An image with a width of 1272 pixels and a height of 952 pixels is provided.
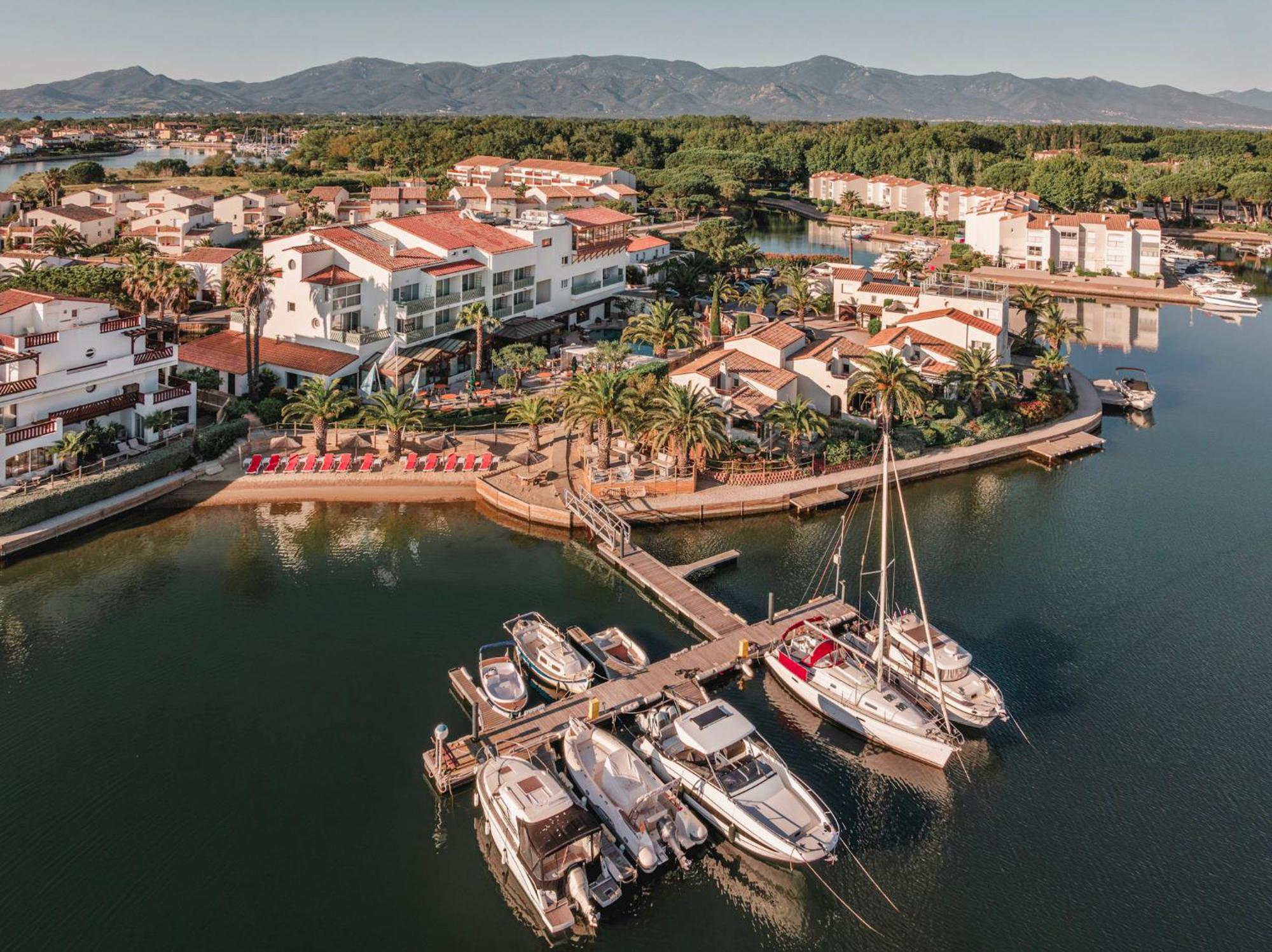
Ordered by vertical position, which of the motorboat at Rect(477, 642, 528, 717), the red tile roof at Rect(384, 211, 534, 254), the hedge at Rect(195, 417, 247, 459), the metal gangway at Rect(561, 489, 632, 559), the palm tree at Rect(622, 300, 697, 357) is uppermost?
the red tile roof at Rect(384, 211, 534, 254)

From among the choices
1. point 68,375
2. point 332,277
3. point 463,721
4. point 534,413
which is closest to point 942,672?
point 463,721

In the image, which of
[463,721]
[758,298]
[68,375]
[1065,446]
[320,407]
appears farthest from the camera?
[758,298]

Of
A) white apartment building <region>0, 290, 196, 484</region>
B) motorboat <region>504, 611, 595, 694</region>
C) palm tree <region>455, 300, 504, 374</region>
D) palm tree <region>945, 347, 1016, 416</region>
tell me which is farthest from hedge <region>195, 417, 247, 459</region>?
palm tree <region>945, 347, 1016, 416</region>

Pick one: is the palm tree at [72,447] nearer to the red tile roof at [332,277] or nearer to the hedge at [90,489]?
the hedge at [90,489]

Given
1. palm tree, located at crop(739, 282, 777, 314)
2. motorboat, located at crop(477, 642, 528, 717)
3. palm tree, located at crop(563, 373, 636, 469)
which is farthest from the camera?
palm tree, located at crop(739, 282, 777, 314)

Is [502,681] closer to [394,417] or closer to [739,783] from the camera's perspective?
[739,783]

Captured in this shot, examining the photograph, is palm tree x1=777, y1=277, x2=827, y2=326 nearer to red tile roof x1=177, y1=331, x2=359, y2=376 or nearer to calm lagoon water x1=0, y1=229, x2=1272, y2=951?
calm lagoon water x1=0, y1=229, x2=1272, y2=951
